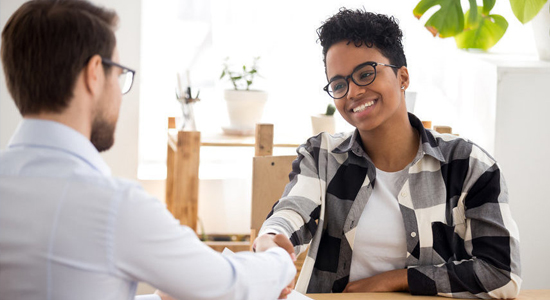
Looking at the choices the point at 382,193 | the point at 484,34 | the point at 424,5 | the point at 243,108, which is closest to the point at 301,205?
the point at 382,193

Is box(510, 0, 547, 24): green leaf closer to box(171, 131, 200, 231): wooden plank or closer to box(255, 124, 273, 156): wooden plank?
box(255, 124, 273, 156): wooden plank

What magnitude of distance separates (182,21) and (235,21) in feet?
0.89

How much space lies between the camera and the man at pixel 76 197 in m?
0.83

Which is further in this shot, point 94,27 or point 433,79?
point 433,79

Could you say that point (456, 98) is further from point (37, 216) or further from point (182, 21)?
point (37, 216)

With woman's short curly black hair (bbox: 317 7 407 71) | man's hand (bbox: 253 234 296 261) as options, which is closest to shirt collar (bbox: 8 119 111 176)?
man's hand (bbox: 253 234 296 261)

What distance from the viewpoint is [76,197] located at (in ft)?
2.72

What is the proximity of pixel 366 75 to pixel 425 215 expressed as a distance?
0.36 meters

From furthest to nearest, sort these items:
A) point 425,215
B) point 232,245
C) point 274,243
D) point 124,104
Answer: point 232,245 → point 124,104 → point 425,215 → point 274,243

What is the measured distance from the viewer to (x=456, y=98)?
3.39m

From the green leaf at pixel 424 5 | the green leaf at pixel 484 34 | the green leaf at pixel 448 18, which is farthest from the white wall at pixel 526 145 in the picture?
the green leaf at pixel 424 5

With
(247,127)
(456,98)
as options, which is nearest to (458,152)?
(247,127)

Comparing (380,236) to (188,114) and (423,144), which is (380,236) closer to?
(423,144)

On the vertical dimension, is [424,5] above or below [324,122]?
above
